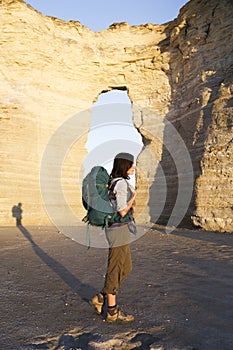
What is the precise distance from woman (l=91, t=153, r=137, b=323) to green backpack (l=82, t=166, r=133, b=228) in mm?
69

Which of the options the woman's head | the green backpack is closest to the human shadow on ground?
the green backpack

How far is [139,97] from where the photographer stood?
16500mm

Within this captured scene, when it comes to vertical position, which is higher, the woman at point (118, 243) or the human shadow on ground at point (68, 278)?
the woman at point (118, 243)

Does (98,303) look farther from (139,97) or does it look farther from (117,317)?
(139,97)

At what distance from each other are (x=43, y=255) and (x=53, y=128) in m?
10.0

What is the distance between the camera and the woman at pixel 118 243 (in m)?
2.57

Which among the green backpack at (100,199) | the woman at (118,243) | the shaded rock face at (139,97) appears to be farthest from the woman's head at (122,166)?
the shaded rock face at (139,97)

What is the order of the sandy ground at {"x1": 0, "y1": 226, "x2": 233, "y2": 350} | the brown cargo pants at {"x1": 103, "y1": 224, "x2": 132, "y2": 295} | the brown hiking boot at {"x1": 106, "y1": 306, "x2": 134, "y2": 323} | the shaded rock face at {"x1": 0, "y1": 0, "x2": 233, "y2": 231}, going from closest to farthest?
the sandy ground at {"x1": 0, "y1": 226, "x2": 233, "y2": 350} → the brown hiking boot at {"x1": 106, "y1": 306, "x2": 134, "y2": 323} → the brown cargo pants at {"x1": 103, "y1": 224, "x2": 132, "y2": 295} → the shaded rock face at {"x1": 0, "y1": 0, "x2": 233, "y2": 231}

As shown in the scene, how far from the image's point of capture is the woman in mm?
2568

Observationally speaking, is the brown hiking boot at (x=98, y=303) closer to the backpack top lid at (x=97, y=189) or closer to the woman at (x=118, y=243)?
the woman at (x=118, y=243)

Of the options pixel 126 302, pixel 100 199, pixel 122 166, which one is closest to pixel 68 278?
pixel 126 302

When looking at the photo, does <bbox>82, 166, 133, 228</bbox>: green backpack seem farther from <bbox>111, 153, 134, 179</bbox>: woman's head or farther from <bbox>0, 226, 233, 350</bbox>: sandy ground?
<bbox>0, 226, 233, 350</bbox>: sandy ground

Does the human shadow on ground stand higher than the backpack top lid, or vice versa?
the backpack top lid

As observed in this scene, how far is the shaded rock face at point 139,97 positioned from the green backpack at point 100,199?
688cm
